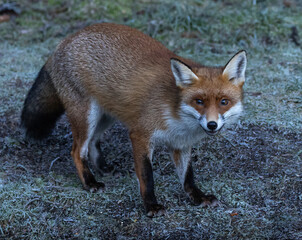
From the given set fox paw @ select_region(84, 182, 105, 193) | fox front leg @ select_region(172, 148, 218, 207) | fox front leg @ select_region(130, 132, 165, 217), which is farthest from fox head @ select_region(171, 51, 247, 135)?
fox paw @ select_region(84, 182, 105, 193)

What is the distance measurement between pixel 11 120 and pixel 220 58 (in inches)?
130

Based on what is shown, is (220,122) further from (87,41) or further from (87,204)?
(87,41)

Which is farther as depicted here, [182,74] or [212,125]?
[182,74]

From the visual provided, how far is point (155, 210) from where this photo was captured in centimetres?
353

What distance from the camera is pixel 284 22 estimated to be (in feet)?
24.7

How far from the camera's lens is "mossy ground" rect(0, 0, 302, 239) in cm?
343

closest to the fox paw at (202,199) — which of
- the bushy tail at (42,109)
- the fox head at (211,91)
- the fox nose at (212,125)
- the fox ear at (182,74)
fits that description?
the fox head at (211,91)

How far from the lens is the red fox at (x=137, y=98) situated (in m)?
3.36

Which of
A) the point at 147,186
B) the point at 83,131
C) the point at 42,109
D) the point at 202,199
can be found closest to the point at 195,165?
the point at 202,199

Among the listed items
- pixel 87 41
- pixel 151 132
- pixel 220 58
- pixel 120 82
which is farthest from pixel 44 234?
pixel 220 58

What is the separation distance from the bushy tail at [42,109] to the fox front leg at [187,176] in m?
1.37

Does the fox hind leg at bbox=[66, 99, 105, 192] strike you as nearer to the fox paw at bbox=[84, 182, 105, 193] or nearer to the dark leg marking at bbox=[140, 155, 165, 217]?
the fox paw at bbox=[84, 182, 105, 193]

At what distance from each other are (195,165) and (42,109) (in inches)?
66.9

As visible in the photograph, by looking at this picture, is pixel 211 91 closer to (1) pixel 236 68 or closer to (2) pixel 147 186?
(1) pixel 236 68
